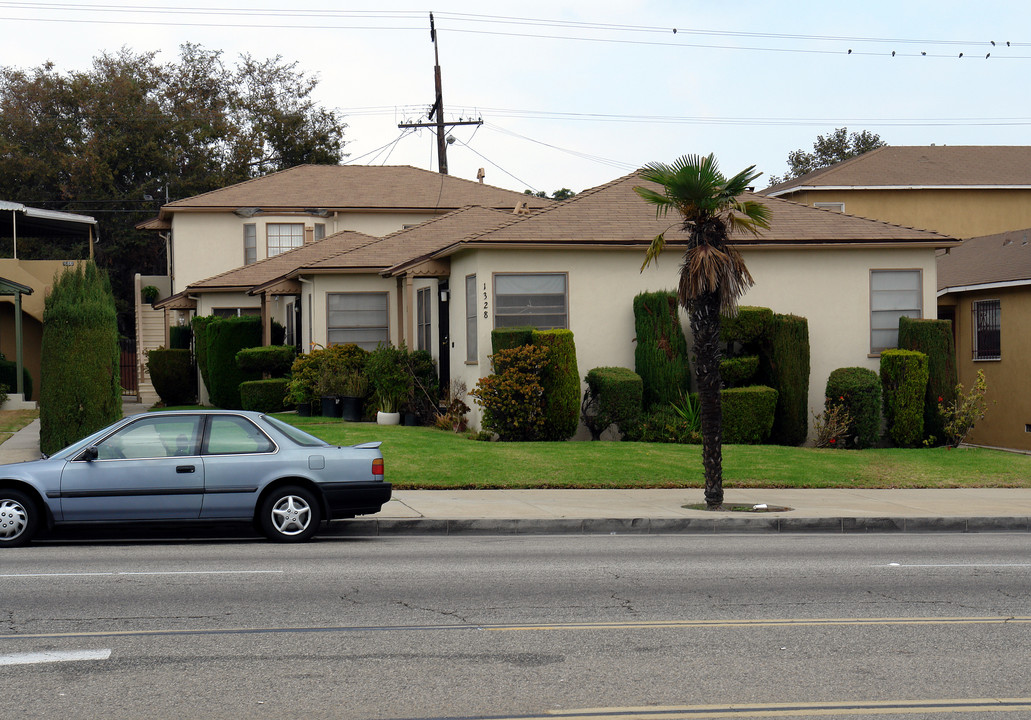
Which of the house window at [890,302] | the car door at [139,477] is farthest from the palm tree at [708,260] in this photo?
the house window at [890,302]

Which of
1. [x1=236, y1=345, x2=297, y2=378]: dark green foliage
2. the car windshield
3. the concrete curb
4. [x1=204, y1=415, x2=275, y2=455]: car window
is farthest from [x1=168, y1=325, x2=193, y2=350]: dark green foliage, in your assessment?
[x1=204, y1=415, x2=275, y2=455]: car window

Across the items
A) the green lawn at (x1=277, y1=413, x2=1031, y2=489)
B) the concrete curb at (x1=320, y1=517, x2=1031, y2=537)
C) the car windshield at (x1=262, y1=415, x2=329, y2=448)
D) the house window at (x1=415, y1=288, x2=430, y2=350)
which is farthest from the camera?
A: the house window at (x1=415, y1=288, x2=430, y2=350)

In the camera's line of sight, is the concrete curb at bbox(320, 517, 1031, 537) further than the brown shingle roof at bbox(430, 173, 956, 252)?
No

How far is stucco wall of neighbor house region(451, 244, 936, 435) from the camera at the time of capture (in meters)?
21.7

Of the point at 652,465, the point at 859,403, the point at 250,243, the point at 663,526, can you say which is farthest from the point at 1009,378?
the point at 250,243

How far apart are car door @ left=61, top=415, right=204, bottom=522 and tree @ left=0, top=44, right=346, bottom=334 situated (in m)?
40.4

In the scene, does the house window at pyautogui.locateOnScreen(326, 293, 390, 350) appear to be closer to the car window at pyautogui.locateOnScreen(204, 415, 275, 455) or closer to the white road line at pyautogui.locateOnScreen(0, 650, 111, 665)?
the car window at pyautogui.locateOnScreen(204, 415, 275, 455)

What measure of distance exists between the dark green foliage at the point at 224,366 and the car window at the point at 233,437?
17225mm

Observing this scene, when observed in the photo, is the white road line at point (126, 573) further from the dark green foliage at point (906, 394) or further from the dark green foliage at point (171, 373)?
the dark green foliage at point (171, 373)

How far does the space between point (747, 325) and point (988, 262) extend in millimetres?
10476

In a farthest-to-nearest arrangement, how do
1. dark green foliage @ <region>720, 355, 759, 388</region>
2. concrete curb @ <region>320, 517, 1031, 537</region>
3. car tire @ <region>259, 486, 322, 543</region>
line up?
dark green foliage @ <region>720, 355, 759, 388</region> → concrete curb @ <region>320, 517, 1031, 537</region> → car tire @ <region>259, 486, 322, 543</region>

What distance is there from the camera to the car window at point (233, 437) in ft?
40.0

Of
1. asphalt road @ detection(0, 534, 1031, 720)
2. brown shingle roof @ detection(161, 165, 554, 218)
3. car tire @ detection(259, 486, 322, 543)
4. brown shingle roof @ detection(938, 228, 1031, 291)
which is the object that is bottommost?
asphalt road @ detection(0, 534, 1031, 720)

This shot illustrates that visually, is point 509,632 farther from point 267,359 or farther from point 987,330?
point 987,330
